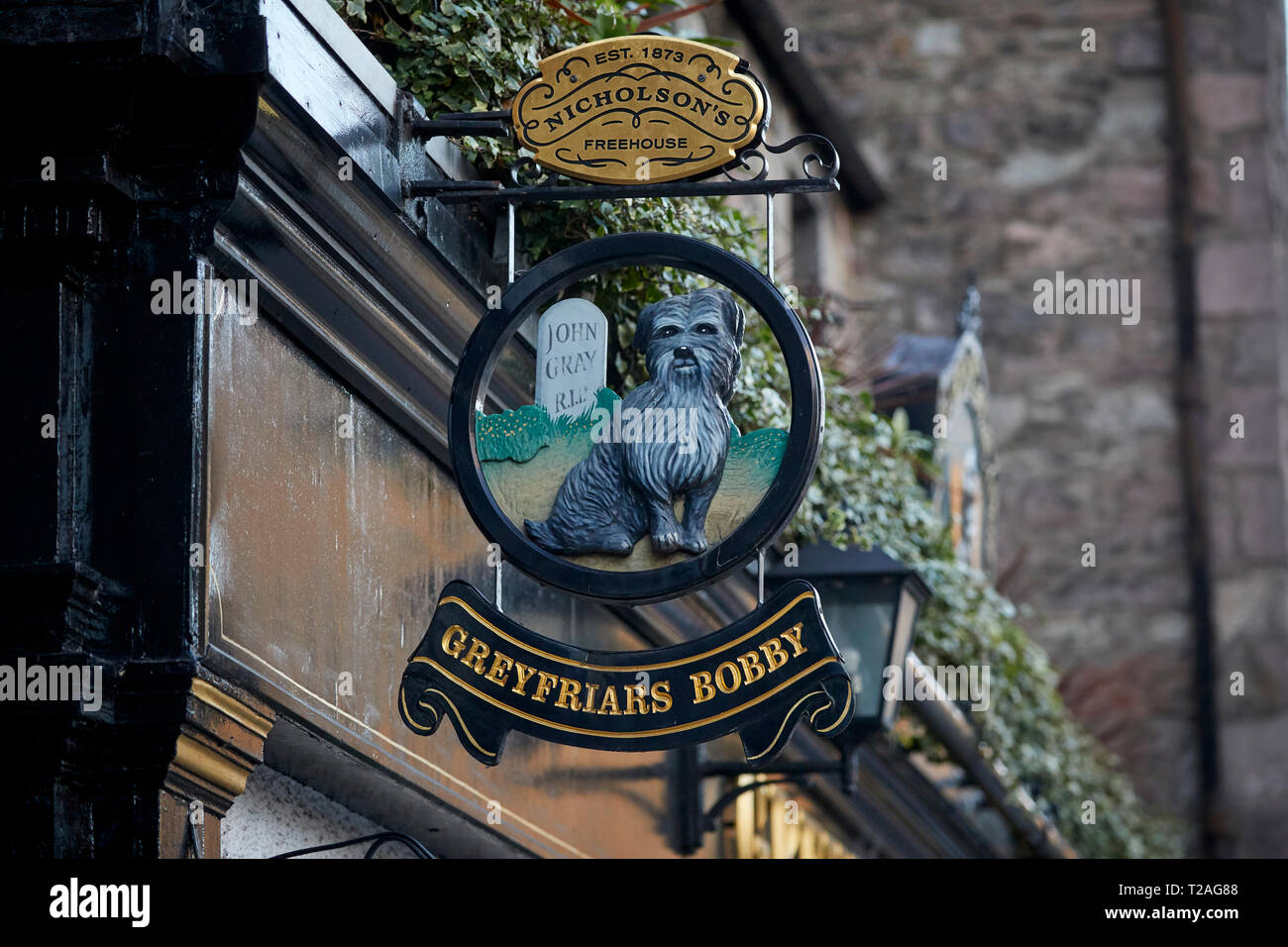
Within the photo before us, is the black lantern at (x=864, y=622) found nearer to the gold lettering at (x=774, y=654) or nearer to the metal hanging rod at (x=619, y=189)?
the metal hanging rod at (x=619, y=189)

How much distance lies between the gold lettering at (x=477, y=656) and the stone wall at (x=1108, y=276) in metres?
9.16

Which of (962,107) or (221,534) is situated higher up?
(962,107)

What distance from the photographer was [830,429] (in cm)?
756

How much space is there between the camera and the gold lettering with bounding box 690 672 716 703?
4164mm

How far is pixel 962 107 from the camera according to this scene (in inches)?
551

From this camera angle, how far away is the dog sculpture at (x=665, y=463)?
4.24 metres

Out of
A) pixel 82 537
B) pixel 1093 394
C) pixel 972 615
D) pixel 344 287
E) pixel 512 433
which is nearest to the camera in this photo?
pixel 82 537

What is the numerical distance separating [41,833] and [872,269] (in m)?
10.6

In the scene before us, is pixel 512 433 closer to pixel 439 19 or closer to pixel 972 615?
pixel 439 19

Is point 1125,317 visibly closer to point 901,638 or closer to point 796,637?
point 901,638

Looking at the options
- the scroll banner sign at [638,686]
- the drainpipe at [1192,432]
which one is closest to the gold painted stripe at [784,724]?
the scroll banner sign at [638,686]

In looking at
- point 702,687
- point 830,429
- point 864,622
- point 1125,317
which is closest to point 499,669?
point 702,687

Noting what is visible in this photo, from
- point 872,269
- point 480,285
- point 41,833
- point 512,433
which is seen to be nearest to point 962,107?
point 872,269

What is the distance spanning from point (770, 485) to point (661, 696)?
1.57 feet
